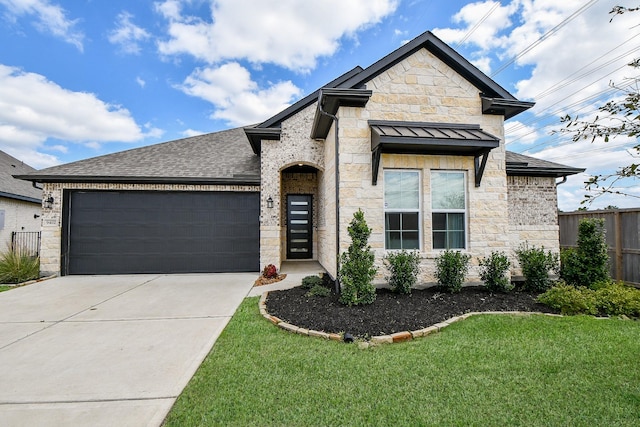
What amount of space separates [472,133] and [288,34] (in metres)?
7.85

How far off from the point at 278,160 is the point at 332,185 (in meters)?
2.43

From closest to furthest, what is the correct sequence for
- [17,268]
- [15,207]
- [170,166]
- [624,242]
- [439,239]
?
[439,239] < [624,242] < [17,268] < [170,166] < [15,207]

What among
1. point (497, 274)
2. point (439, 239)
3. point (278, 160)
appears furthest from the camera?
point (278, 160)

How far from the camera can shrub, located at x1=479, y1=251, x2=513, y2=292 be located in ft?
20.7

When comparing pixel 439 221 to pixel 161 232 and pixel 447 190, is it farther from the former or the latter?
pixel 161 232

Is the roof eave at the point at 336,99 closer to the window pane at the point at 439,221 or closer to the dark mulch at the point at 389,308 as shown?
the window pane at the point at 439,221

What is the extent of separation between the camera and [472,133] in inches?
259

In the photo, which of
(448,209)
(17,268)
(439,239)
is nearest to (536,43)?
(448,209)

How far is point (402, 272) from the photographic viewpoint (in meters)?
6.06

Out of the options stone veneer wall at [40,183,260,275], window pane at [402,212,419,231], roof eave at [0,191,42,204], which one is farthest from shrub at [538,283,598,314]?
roof eave at [0,191,42,204]

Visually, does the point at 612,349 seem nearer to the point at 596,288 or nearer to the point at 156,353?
the point at 596,288

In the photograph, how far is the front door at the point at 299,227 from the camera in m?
11.4

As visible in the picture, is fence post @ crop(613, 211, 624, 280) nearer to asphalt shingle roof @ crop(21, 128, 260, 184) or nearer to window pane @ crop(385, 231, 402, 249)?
window pane @ crop(385, 231, 402, 249)

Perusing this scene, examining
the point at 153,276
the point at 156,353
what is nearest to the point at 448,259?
the point at 156,353
